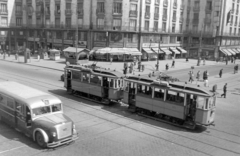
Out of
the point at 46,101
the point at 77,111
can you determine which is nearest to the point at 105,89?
the point at 77,111

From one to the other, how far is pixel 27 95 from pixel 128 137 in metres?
5.76

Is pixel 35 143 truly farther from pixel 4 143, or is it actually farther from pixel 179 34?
pixel 179 34

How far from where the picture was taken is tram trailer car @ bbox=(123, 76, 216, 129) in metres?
14.5

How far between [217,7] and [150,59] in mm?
24577

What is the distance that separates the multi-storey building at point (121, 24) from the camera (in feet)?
164

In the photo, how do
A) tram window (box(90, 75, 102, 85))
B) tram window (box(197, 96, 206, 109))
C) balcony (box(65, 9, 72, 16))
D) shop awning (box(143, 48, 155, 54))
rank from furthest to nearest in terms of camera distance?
→ balcony (box(65, 9, 72, 16)), shop awning (box(143, 48, 155, 54)), tram window (box(90, 75, 102, 85)), tram window (box(197, 96, 206, 109))

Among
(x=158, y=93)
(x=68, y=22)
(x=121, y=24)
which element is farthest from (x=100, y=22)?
(x=158, y=93)

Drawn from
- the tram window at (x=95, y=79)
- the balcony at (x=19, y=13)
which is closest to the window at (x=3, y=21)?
the balcony at (x=19, y=13)

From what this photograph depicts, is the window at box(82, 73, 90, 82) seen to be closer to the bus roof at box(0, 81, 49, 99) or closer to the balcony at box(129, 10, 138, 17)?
the bus roof at box(0, 81, 49, 99)

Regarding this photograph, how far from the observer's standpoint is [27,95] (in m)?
12.8

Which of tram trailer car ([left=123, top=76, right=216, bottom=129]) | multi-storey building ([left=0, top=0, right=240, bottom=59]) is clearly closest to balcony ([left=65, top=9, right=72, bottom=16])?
multi-storey building ([left=0, top=0, right=240, bottom=59])

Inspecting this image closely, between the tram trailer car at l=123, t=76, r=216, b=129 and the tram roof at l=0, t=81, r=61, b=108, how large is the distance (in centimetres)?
630

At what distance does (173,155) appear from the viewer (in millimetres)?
11727

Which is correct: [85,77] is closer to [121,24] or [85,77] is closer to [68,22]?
[121,24]
